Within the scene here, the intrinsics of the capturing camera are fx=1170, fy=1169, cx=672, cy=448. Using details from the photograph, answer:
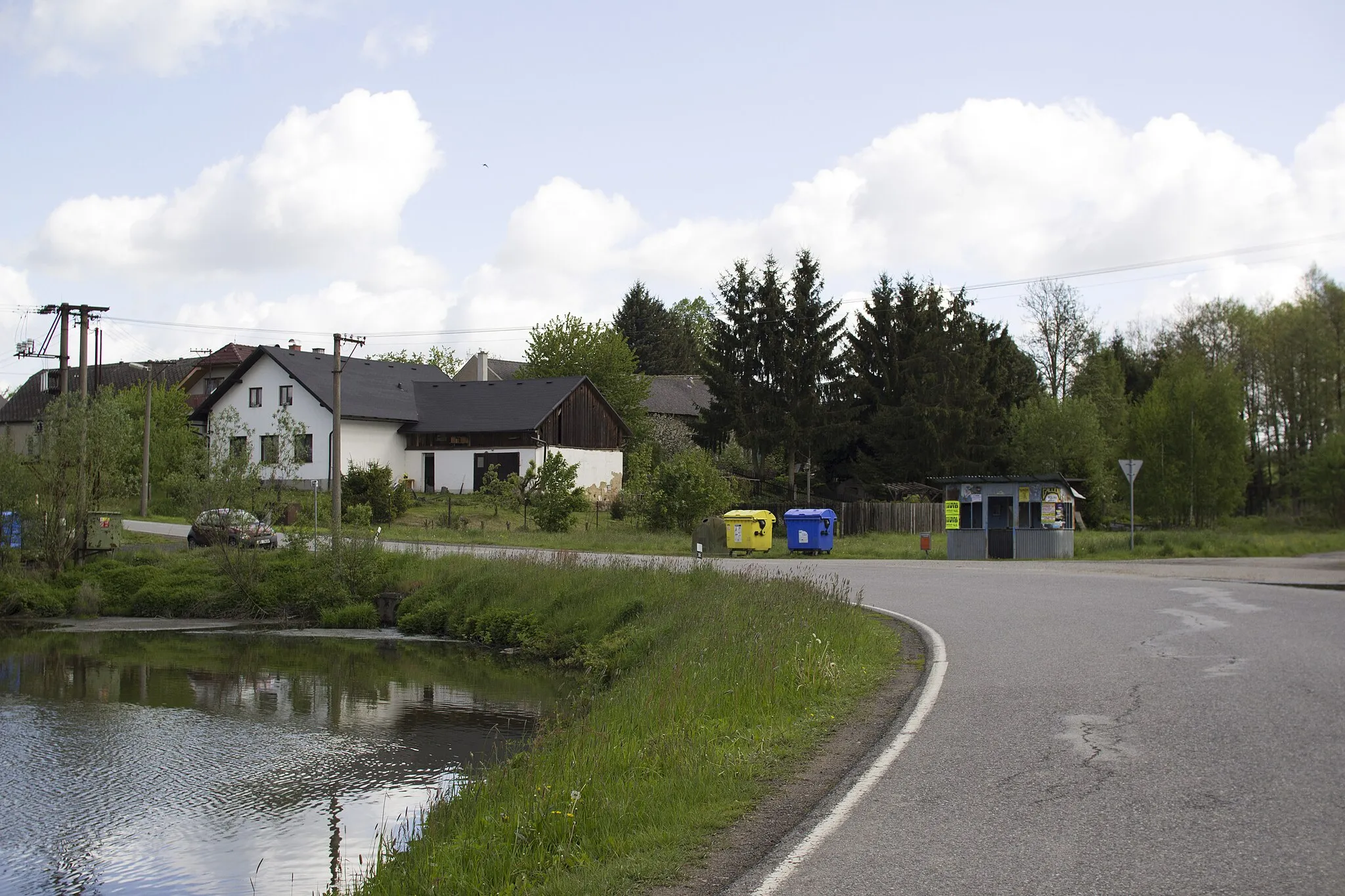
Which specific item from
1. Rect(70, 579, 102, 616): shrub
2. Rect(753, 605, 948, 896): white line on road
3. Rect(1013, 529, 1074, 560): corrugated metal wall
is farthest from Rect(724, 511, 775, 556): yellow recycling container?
Rect(753, 605, 948, 896): white line on road

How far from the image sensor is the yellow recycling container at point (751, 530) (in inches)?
1465

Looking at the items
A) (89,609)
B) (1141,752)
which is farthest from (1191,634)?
(89,609)

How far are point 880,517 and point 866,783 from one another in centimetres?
4112

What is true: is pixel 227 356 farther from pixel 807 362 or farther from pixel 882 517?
pixel 882 517

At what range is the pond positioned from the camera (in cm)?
994

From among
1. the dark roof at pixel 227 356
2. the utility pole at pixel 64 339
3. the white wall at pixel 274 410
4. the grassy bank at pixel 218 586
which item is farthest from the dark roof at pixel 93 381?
the grassy bank at pixel 218 586

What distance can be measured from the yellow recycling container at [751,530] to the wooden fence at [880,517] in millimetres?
10257

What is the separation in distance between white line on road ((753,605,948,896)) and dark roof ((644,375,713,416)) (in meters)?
74.3

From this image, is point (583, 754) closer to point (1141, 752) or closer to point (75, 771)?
point (1141, 752)

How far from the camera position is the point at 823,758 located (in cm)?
878

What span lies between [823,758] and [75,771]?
9109 mm

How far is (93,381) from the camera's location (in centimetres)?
8219

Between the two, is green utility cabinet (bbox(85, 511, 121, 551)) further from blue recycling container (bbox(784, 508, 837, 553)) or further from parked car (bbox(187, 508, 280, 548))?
blue recycling container (bbox(784, 508, 837, 553))

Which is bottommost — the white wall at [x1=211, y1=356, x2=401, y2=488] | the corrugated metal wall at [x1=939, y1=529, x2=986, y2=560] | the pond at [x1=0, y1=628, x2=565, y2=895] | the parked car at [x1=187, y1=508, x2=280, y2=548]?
the pond at [x1=0, y1=628, x2=565, y2=895]
